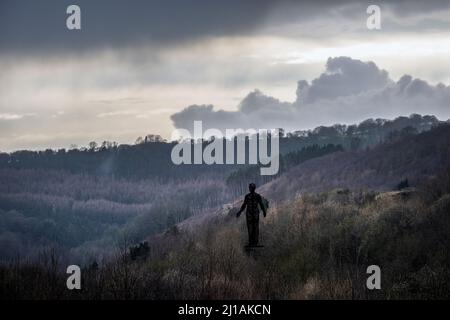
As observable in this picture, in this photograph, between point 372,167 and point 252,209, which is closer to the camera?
point 252,209

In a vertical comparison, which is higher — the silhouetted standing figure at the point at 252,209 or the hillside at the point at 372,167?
the hillside at the point at 372,167

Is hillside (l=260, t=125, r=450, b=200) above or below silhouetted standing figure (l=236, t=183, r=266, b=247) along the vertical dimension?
above

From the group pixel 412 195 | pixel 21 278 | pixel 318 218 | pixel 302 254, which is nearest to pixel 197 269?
pixel 302 254

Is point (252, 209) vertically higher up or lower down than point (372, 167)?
lower down

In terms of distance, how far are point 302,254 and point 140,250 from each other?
94.1 feet

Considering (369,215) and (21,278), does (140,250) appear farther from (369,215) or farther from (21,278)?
→ (21,278)

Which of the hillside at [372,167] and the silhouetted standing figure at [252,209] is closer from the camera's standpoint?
the silhouetted standing figure at [252,209]

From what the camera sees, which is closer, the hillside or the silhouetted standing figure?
the silhouetted standing figure

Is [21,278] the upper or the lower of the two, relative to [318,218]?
lower

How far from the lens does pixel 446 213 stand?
2480 cm
